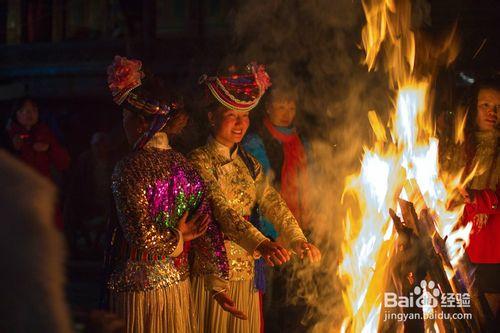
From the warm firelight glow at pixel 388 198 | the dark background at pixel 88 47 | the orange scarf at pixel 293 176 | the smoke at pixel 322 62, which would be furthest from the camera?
the dark background at pixel 88 47

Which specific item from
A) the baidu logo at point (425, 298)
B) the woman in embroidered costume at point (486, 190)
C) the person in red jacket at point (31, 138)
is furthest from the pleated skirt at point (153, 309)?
the person in red jacket at point (31, 138)

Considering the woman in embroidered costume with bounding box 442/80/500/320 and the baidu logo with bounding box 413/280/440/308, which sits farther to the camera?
the woman in embroidered costume with bounding box 442/80/500/320

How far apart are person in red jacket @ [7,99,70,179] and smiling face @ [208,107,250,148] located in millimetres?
4429

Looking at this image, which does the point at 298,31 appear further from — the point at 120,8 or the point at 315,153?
the point at 120,8

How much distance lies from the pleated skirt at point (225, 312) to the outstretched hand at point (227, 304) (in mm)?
254

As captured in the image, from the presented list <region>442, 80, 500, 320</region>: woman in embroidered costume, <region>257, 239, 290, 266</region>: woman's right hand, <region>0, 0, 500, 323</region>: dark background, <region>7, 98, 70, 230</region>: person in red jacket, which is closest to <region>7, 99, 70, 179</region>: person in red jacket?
<region>7, 98, 70, 230</region>: person in red jacket

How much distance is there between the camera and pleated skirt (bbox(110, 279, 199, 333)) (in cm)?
436

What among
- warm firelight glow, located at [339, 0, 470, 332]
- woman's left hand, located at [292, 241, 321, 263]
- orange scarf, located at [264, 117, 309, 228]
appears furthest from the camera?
orange scarf, located at [264, 117, 309, 228]

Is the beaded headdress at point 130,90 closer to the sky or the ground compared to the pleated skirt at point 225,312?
closer to the sky

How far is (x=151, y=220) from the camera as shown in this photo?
4336 mm

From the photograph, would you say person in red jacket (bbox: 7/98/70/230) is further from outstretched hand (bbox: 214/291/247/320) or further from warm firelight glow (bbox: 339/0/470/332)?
outstretched hand (bbox: 214/291/247/320)

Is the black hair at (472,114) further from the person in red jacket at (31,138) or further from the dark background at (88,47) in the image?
the dark background at (88,47)

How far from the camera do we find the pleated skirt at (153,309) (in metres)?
4.36

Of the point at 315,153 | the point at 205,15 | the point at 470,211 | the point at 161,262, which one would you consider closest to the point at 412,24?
the point at 315,153
